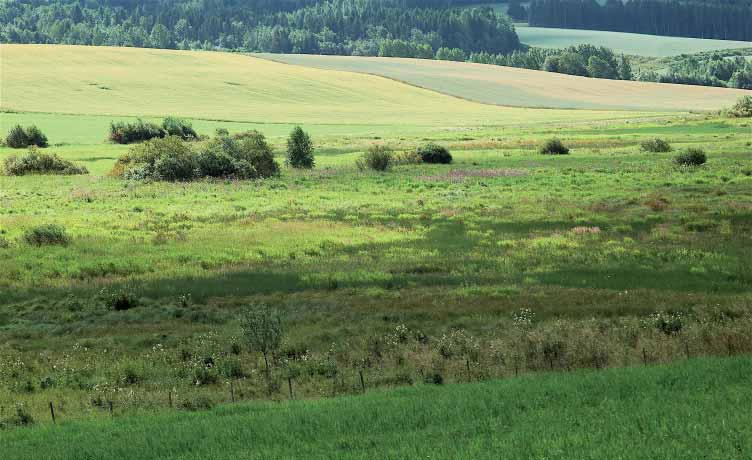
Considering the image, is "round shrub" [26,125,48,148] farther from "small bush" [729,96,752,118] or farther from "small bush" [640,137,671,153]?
"small bush" [729,96,752,118]

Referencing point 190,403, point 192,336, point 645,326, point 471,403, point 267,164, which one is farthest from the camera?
point 267,164

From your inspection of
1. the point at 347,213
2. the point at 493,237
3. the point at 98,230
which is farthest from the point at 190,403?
the point at 347,213

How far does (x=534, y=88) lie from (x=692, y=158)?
105 metres

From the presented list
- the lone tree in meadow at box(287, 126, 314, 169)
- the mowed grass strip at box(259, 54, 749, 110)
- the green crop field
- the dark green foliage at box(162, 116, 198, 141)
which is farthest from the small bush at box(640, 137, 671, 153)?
the mowed grass strip at box(259, 54, 749, 110)

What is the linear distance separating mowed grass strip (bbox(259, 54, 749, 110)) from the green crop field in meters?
76.2

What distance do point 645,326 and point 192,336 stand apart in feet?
37.8

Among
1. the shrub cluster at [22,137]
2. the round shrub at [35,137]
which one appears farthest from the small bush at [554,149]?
the shrub cluster at [22,137]

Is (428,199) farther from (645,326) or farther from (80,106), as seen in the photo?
(80,106)

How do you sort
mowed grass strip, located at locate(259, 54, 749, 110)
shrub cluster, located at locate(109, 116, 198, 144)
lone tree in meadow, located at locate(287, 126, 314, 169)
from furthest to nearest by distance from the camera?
mowed grass strip, located at locate(259, 54, 749, 110)
shrub cluster, located at locate(109, 116, 198, 144)
lone tree in meadow, located at locate(287, 126, 314, 169)

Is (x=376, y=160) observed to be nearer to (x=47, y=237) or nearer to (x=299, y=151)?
(x=299, y=151)

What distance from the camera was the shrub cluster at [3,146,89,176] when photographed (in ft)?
231

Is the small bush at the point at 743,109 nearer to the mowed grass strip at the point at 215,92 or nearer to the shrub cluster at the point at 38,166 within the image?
the mowed grass strip at the point at 215,92

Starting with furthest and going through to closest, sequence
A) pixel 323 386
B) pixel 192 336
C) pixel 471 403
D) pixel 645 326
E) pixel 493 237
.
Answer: pixel 493 237 → pixel 192 336 → pixel 645 326 → pixel 323 386 → pixel 471 403

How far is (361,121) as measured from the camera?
117m
